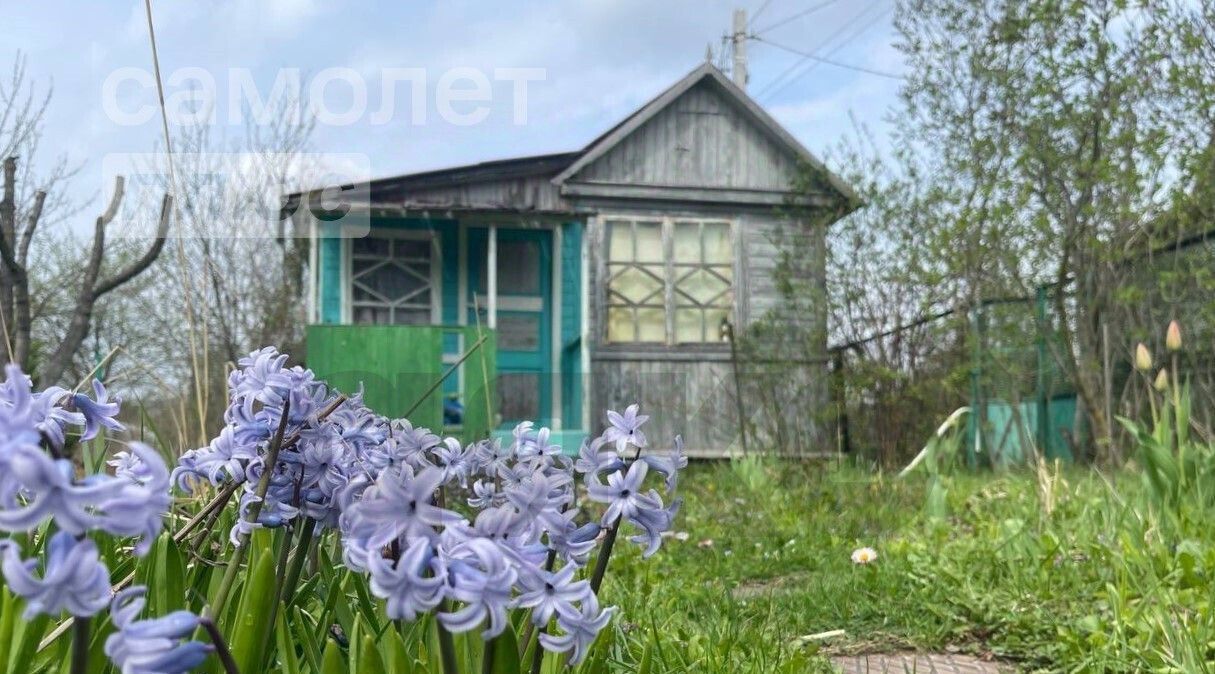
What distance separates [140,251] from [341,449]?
10.2 meters

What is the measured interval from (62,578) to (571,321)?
9763 mm

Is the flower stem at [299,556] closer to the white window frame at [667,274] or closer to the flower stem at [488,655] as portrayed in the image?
the flower stem at [488,655]

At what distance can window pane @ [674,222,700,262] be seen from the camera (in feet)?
33.9

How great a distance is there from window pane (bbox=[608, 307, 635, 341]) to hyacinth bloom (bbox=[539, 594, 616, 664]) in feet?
30.5

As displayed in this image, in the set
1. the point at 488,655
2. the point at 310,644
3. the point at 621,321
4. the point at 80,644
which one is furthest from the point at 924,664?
the point at 621,321

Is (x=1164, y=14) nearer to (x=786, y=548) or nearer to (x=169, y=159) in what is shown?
(x=786, y=548)

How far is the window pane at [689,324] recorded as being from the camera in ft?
33.3

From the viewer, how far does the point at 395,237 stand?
399 inches

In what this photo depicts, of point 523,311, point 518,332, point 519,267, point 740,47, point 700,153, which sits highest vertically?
point 740,47

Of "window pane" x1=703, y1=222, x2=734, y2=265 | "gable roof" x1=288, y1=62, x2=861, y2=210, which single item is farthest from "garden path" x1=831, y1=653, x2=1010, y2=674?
"window pane" x1=703, y1=222, x2=734, y2=265

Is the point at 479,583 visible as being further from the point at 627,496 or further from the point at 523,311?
the point at 523,311

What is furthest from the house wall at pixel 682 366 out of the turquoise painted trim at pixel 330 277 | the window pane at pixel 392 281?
the turquoise painted trim at pixel 330 277

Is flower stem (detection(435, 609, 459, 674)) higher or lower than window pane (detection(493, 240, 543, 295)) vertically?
lower

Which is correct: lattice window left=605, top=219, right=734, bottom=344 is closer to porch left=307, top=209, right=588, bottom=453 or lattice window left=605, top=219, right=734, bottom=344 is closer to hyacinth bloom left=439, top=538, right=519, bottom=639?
porch left=307, top=209, right=588, bottom=453
